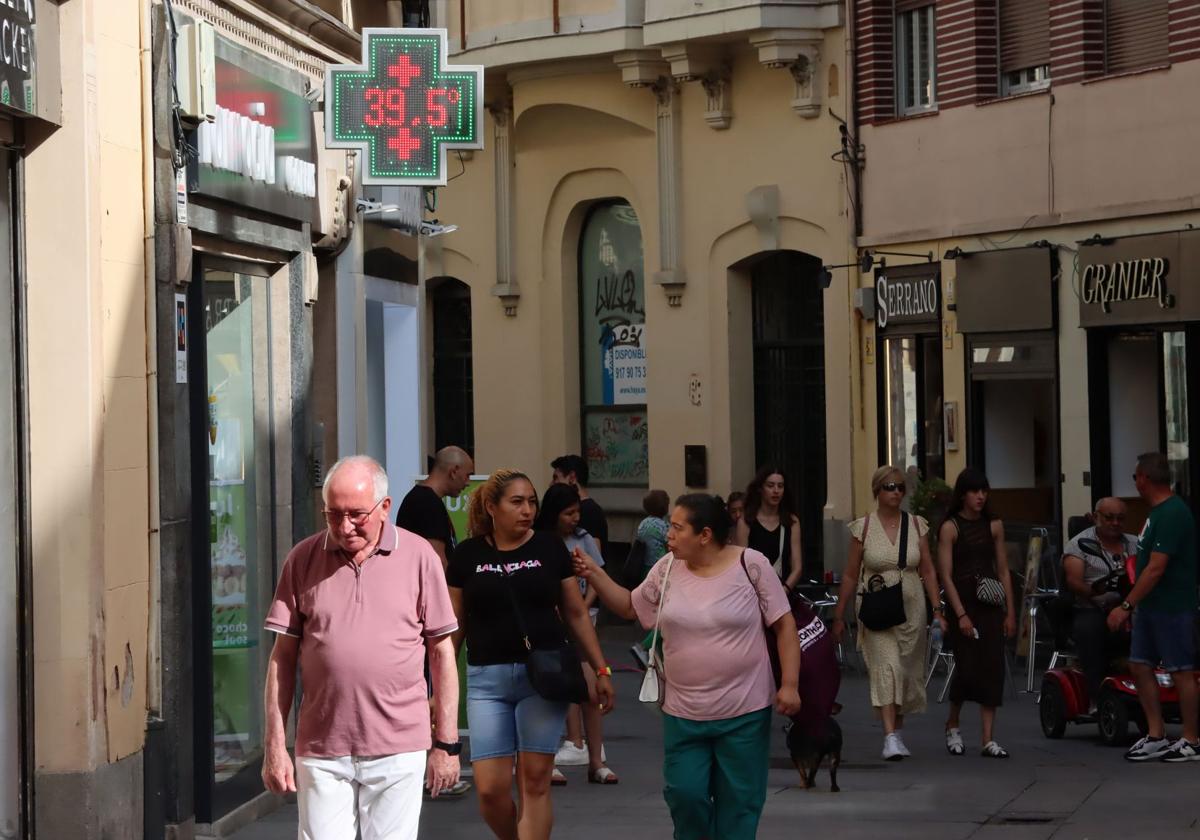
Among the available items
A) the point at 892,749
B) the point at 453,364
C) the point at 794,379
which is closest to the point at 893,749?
the point at 892,749

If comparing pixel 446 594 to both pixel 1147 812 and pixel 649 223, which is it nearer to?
pixel 1147 812

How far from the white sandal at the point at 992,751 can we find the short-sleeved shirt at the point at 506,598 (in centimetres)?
539

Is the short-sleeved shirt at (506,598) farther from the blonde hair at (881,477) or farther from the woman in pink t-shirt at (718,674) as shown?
the blonde hair at (881,477)

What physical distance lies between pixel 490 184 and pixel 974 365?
28.1 feet

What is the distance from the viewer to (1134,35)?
67.5 feet

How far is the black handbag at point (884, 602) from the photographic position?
1357 centimetres

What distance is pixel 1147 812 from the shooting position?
1150 centimetres

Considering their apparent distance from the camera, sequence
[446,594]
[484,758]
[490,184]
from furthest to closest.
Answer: [490,184] < [484,758] < [446,594]

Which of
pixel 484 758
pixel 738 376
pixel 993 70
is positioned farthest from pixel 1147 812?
pixel 738 376

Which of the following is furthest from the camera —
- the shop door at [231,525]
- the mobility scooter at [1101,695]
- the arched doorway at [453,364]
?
the arched doorway at [453,364]

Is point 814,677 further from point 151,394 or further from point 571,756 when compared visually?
point 571,756

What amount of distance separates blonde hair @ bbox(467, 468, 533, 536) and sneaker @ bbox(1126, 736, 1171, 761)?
19.0 feet

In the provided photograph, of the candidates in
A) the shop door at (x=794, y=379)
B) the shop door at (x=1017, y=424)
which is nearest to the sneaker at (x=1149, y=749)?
the shop door at (x=1017, y=424)

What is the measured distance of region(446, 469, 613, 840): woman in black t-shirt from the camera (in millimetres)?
9164
